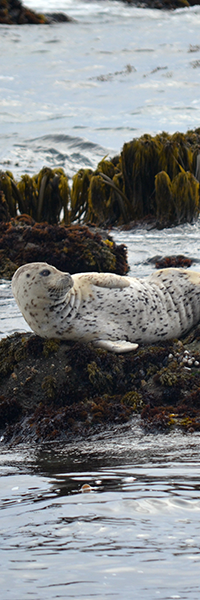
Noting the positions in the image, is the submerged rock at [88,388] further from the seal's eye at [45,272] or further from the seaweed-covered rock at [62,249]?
the seaweed-covered rock at [62,249]

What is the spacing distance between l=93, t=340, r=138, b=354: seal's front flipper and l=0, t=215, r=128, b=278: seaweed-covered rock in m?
3.89

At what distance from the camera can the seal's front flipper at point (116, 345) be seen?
5.44 metres

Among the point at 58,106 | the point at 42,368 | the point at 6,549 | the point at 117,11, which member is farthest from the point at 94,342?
the point at 117,11

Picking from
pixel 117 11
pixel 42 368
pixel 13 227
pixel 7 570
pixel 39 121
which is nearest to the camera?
pixel 7 570

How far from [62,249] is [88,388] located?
15.2 ft

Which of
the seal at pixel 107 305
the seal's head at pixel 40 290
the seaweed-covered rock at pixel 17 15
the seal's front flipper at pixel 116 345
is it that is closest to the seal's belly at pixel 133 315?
the seal at pixel 107 305

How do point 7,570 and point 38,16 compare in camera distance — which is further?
point 38,16

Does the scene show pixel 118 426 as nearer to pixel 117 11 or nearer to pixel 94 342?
pixel 94 342

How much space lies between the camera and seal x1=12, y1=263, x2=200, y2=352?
5547 mm

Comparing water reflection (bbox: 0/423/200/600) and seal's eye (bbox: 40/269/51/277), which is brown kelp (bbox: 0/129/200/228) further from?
water reflection (bbox: 0/423/200/600)

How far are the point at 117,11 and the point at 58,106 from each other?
17.5 meters

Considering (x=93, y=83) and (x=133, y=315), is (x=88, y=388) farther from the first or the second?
(x=93, y=83)

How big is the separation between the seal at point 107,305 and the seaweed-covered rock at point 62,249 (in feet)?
10.5

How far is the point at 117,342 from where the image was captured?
5.60 m
